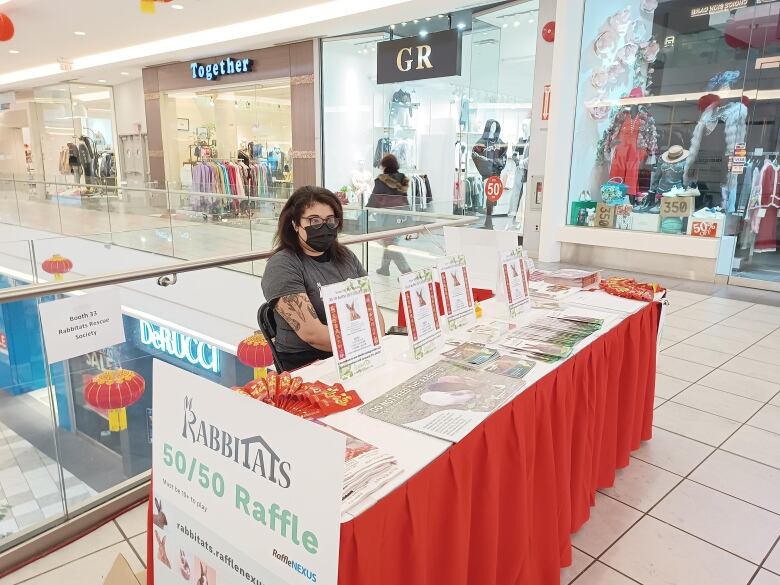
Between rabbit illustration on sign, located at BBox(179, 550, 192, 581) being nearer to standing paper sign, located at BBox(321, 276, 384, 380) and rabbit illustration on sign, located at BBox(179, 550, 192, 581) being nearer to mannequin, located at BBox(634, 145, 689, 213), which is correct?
standing paper sign, located at BBox(321, 276, 384, 380)

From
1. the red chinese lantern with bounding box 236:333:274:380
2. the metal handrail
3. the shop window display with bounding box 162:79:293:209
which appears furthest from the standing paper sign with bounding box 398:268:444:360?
the shop window display with bounding box 162:79:293:209

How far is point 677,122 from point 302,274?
6439mm

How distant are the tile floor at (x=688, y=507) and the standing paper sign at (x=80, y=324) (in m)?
0.73

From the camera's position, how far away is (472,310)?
7.24 ft

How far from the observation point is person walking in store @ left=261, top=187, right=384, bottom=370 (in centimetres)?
211

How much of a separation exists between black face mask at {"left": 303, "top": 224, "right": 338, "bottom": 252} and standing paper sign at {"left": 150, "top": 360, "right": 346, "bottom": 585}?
1151 millimetres

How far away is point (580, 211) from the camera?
7.23 metres

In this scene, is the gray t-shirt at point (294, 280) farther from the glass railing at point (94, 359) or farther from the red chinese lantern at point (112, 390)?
the red chinese lantern at point (112, 390)

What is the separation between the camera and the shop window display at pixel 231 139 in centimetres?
1085

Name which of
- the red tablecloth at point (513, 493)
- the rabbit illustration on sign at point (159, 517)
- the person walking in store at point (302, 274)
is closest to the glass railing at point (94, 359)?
the rabbit illustration on sign at point (159, 517)

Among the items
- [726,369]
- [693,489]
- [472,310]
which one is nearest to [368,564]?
[472,310]

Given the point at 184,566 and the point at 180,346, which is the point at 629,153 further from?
the point at 184,566

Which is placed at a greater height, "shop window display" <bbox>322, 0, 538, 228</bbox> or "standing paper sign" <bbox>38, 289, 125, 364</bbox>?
"shop window display" <bbox>322, 0, 538, 228</bbox>

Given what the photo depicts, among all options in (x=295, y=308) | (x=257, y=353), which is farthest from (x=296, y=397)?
(x=257, y=353)
